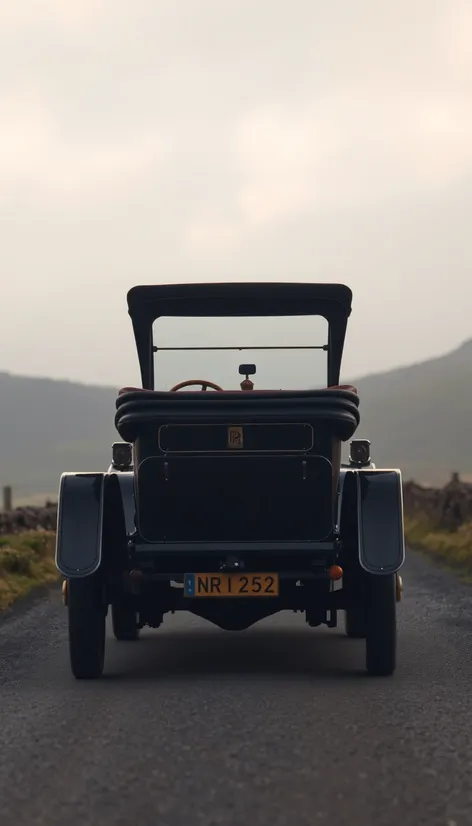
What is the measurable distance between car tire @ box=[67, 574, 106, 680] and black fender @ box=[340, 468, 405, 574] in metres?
1.82

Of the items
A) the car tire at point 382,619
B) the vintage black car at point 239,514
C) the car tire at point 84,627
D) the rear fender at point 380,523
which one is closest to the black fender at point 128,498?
the vintage black car at point 239,514

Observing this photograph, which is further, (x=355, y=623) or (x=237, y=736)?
(x=355, y=623)

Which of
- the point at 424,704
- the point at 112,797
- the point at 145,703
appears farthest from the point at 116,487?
the point at 112,797

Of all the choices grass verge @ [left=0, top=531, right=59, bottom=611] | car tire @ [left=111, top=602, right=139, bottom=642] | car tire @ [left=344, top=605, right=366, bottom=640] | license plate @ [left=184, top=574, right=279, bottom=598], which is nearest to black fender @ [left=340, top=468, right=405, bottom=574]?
license plate @ [left=184, top=574, right=279, bottom=598]

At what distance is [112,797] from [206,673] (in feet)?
12.8

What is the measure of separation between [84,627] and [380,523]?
213 cm

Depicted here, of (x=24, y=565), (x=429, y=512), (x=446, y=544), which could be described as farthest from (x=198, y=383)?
(x=429, y=512)

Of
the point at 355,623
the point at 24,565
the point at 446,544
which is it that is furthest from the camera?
the point at 446,544

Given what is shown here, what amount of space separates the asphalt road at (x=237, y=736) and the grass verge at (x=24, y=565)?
3.66 metres

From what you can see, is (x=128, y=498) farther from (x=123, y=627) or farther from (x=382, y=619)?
(x=123, y=627)

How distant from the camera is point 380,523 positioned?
8797mm

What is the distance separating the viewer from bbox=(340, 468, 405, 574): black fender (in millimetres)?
8672

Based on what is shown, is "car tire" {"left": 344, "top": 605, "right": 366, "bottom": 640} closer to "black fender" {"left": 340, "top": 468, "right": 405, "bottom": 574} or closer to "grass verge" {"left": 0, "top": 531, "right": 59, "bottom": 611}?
"black fender" {"left": 340, "top": 468, "right": 405, "bottom": 574}

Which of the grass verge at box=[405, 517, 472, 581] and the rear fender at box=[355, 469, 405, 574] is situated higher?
the rear fender at box=[355, 469, 405, 574]
